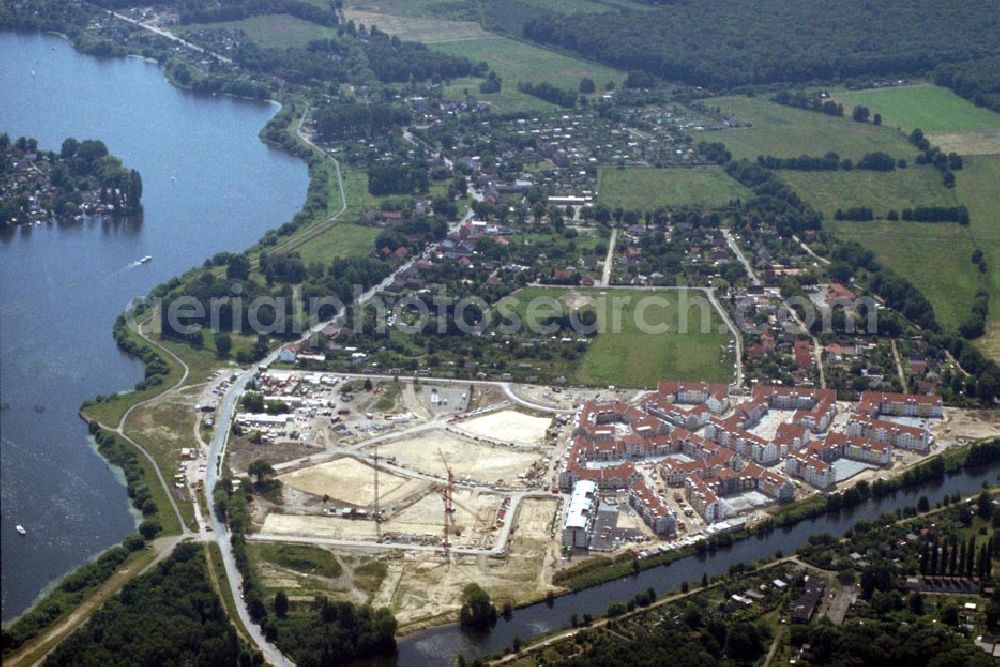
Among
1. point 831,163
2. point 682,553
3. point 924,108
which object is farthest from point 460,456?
point 924,108

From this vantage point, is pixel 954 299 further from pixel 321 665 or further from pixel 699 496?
pixel 321 665

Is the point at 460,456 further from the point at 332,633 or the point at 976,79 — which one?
the point at 976,79

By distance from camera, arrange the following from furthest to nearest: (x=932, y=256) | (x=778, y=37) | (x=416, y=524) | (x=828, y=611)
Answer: (x=778, y=37) < (x=932, y=256) < (x=416, y=524) < (x=828, y=611)

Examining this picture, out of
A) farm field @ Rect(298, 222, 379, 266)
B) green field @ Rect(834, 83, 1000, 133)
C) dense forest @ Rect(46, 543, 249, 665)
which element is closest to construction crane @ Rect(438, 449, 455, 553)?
dense forest @ Rect(46, 543, 249, 665)

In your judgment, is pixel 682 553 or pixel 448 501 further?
pixel 448 501

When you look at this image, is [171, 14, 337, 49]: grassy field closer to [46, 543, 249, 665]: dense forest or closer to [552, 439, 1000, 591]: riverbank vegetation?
[552, 439, 1000, 591]: riverbank vegetation

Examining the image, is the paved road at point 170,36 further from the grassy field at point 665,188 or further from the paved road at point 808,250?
the paved road at point 808,250
